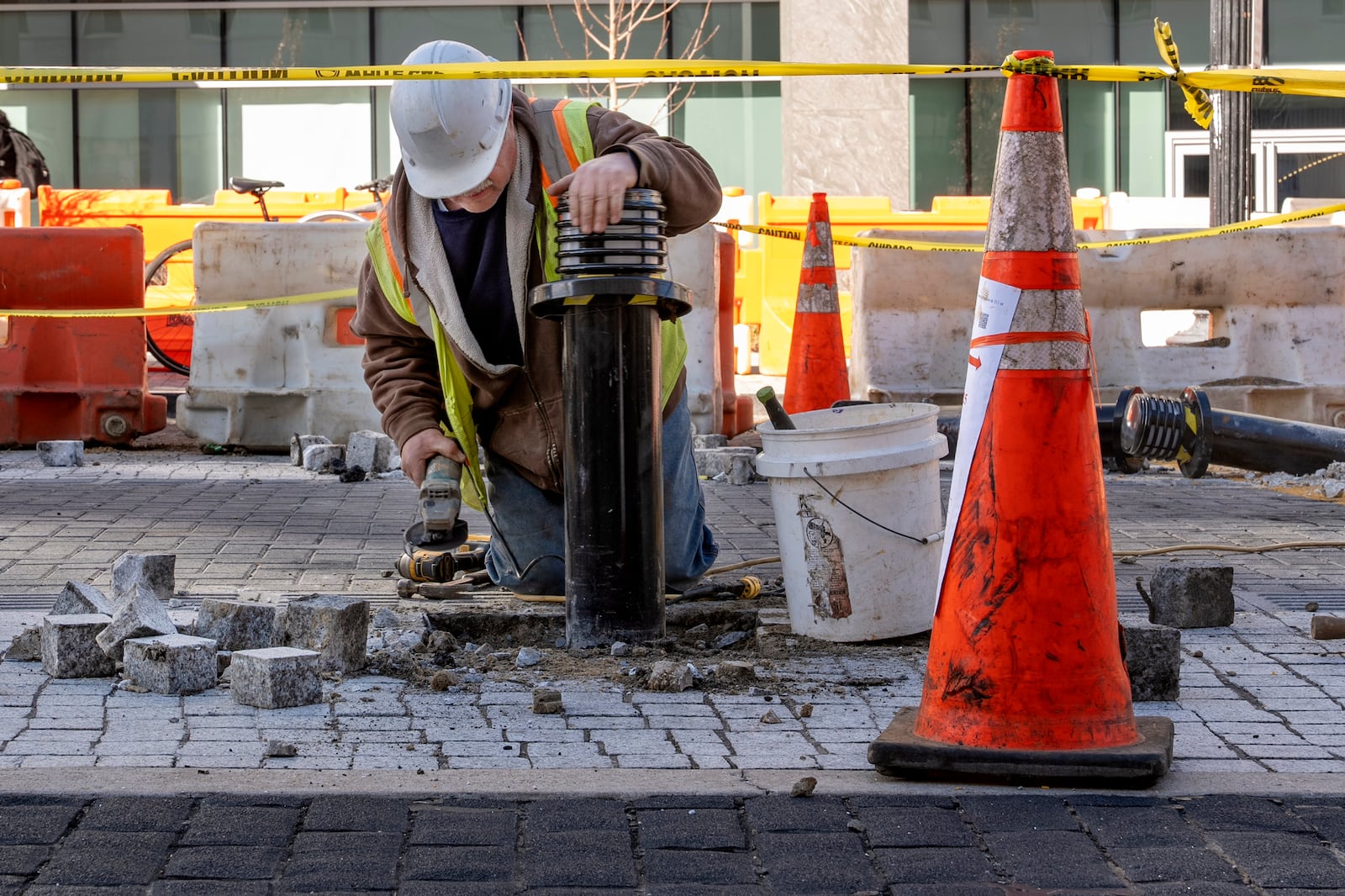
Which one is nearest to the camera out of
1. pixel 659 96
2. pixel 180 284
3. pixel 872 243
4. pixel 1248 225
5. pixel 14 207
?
pixel 1248 225

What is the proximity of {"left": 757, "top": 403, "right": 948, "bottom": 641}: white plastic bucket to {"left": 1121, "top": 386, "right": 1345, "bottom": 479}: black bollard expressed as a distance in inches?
129

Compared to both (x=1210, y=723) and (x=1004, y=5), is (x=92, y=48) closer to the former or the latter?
(x=1004, y=5)

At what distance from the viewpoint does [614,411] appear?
13.6 ft

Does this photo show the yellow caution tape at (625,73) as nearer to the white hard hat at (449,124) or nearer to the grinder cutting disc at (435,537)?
the white hard hat at (449,124)

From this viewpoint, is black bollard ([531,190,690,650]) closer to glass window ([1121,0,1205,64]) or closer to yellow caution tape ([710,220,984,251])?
yellow caution tape ([710,220,984,251])

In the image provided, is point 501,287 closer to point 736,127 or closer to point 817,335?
point 817,335

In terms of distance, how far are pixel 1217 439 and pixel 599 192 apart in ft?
Answer: 15.3

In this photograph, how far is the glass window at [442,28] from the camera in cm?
2200

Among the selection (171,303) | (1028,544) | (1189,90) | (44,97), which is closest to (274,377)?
(171,303)

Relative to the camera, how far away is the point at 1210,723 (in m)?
3.61

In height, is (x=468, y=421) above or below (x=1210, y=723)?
above

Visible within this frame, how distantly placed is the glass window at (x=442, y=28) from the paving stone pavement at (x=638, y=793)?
18253 mm

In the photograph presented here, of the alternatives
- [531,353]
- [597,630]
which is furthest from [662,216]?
[597,630]

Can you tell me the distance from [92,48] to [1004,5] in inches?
482
